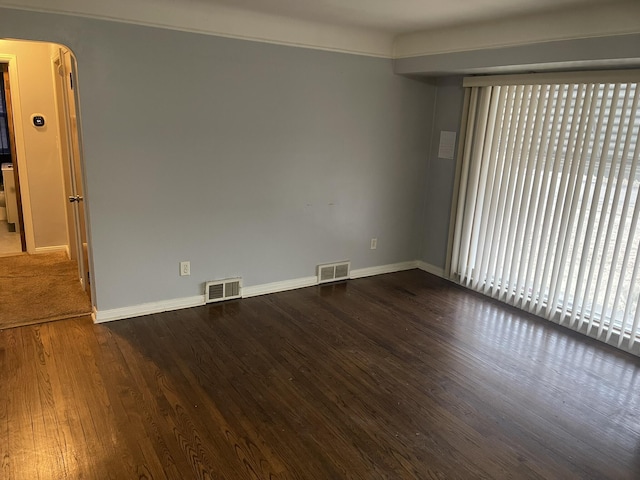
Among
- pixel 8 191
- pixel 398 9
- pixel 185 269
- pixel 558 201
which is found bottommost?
pixel 185 269

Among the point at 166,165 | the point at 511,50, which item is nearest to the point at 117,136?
the point at 166,165

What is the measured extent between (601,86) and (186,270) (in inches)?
137

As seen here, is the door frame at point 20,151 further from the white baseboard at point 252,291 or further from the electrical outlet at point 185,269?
the electrical outlet at point 185,269

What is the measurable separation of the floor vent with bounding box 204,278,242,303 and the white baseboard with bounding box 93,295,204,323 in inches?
3.0

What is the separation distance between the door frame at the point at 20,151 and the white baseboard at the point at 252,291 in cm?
216

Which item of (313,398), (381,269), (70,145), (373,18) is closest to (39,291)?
(70,145)

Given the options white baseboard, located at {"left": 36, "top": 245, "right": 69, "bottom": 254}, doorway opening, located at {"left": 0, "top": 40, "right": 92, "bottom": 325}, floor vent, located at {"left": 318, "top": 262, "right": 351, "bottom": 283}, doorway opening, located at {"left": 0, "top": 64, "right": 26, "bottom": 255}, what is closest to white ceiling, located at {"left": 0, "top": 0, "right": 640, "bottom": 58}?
doorway opening, located at {"left": 0, "top": 40, "right": 92, "bottom": 325}

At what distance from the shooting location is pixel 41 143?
495cm

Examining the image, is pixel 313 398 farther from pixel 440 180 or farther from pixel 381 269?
pixel 440 180

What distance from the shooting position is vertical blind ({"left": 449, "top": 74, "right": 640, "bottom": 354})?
11.1 ft

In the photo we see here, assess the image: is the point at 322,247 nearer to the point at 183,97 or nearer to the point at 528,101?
the point at 183,97

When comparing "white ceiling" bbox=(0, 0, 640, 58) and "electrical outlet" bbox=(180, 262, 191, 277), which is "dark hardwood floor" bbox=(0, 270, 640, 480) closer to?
"electrical outlet" bbox=(180, 262, 191, 277)

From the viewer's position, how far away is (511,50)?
3.52 meters

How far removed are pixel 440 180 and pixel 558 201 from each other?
137cm
